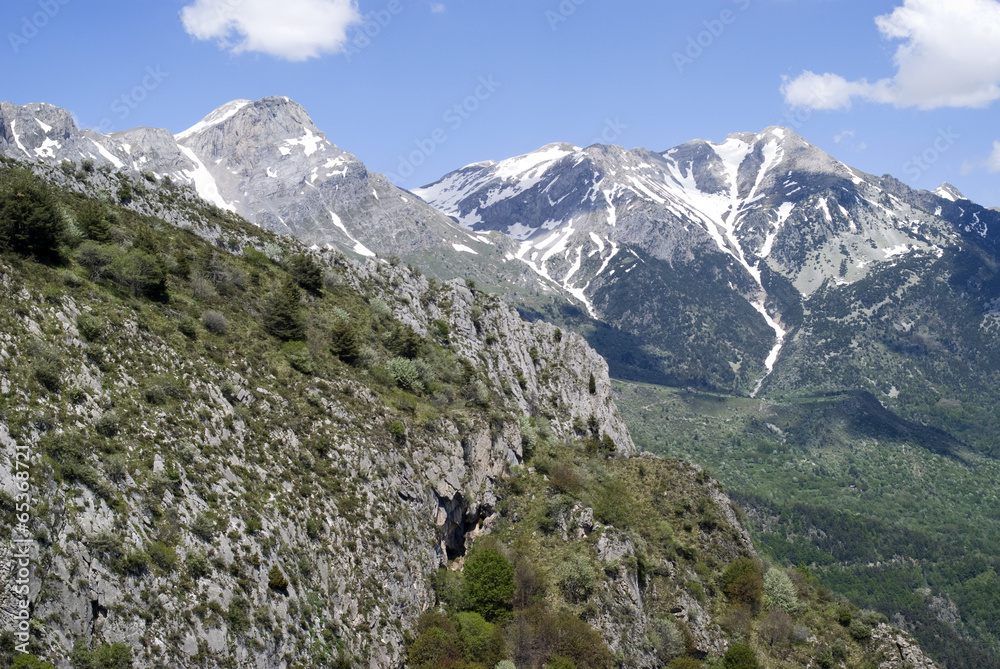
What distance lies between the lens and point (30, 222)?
34.2 metres

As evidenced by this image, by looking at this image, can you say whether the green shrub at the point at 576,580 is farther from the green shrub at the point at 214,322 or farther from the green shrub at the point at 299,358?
the green shrub at the point at 214,322

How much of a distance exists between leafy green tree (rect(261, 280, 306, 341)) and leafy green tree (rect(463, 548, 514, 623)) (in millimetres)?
20764

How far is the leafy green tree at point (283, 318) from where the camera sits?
156 ft

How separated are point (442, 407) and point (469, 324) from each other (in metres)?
24.2

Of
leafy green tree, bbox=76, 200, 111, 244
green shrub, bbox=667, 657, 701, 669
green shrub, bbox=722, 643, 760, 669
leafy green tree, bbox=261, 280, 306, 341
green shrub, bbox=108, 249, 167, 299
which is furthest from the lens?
leafy green tree, bbox=261, 280, 306, 341

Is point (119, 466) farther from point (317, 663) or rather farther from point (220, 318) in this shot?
point (220, 318)

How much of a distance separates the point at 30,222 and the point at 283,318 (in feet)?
55.4

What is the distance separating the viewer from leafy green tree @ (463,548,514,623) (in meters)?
41.3

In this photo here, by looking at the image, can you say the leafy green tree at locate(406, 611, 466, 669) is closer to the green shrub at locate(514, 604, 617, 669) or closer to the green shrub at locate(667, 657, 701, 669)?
the green shrub at locate(514, 604, 617, 669)

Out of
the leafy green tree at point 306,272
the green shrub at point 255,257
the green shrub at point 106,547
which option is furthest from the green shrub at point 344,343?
the green shrub at point 106,547

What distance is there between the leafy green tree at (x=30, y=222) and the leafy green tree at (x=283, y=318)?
45.9 feet

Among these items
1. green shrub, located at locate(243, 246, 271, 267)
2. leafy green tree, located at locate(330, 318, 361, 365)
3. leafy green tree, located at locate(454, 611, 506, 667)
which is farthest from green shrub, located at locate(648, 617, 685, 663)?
green shrub, located at locate(243, 246, 271, 267)

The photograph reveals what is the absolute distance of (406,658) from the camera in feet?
114

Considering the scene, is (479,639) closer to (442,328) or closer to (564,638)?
(564,638)
